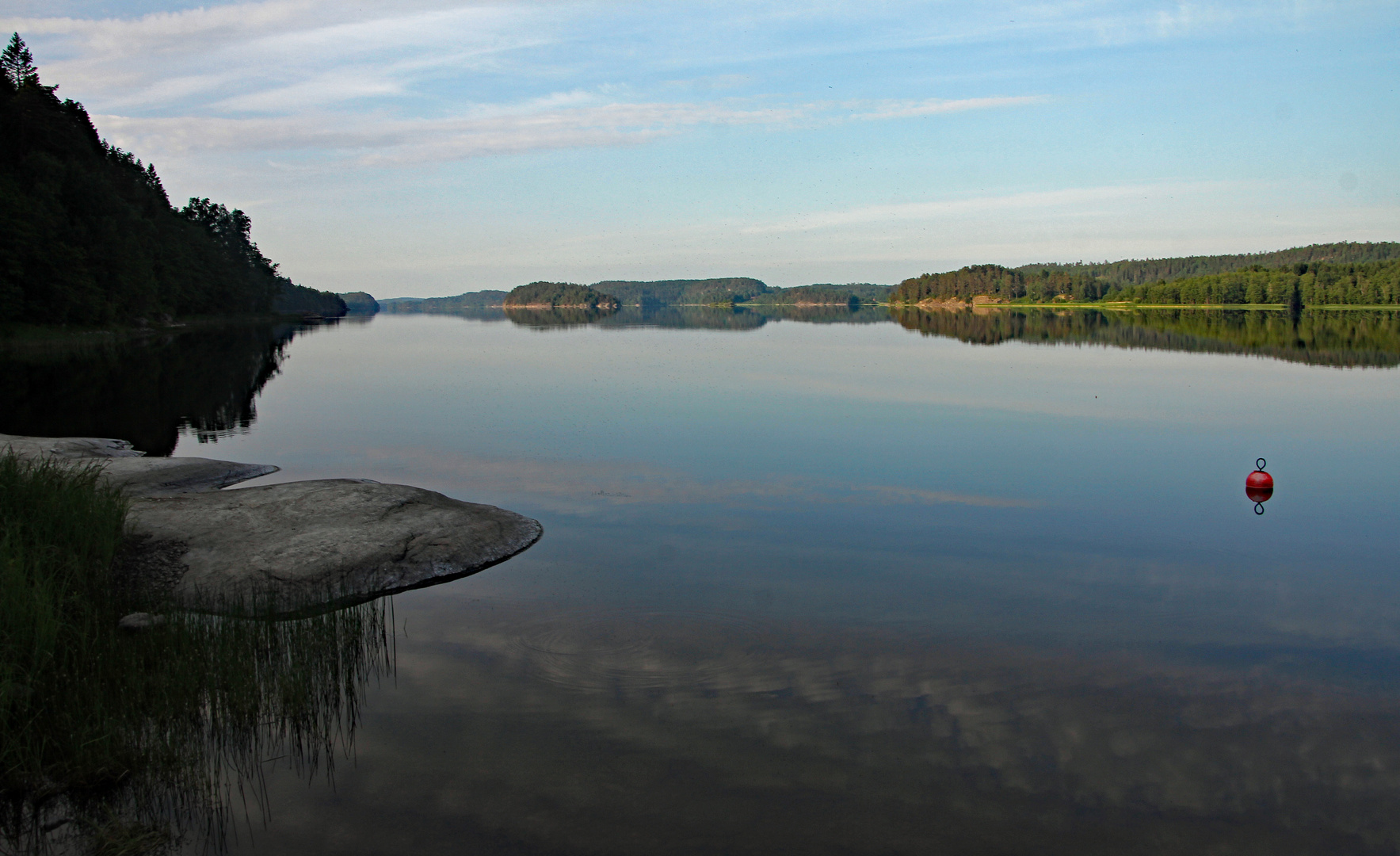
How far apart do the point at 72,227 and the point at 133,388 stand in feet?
114

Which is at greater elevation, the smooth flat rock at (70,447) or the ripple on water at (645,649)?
the smooth flat rock at (70,447)

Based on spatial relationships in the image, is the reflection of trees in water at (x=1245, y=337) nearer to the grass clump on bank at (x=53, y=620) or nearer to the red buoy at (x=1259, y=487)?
the red buoy at (x=1259, y=487)

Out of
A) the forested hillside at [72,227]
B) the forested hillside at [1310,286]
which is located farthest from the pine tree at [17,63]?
the forested hillside at [1310,286]

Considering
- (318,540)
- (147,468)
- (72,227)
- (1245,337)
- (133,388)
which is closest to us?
(318,540)

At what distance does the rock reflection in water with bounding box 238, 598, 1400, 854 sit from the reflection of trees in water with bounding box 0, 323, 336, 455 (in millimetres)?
18066

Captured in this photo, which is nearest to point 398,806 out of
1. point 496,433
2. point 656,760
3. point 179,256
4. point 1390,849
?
point 656,760

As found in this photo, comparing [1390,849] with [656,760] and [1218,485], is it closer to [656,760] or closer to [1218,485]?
[656,760]

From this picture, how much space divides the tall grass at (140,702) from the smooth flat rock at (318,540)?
3.13 ft

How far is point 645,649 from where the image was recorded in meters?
9.98

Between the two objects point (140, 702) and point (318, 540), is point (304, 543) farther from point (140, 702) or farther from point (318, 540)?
point (140, 702)

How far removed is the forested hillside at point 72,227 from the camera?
53.6 meters

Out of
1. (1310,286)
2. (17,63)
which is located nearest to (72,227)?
(17,63)

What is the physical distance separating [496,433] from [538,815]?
19850 mm

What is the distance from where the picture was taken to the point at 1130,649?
986 centimetres
